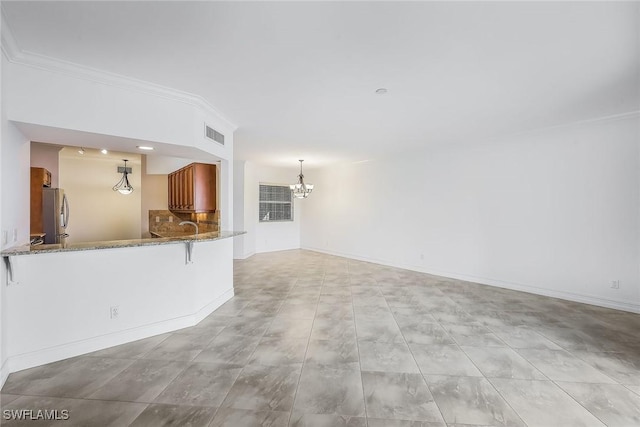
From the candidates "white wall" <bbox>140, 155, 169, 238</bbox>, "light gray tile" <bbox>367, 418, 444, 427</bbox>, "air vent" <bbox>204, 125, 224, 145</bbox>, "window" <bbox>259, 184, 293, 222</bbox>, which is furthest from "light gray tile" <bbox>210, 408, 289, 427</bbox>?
"window" <bbox>259, 184, 293, 222</bbox>

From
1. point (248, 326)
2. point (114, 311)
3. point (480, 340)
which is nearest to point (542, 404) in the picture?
point (480, 340)

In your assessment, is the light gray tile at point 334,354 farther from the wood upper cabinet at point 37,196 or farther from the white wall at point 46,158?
the white wall at point 46,158

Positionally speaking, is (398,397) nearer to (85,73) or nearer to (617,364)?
(617,364)

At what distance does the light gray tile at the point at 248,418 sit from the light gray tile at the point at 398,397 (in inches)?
24.1

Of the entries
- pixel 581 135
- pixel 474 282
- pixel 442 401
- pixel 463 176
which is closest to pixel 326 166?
pixel 463 176

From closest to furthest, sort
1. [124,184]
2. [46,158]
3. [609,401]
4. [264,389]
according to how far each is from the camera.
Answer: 1. [609,401]
2. [264,389]
3. [46,158]
4. [124,184]

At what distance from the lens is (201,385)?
2203 mm

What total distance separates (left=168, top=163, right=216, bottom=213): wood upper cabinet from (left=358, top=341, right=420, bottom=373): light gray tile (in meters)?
3.95

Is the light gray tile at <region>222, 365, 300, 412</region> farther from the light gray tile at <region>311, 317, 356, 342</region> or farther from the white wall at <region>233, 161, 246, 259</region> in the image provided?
the white wall at <region>233, 161, 246, 259</region>

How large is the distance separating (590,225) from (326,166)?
19.8 ft

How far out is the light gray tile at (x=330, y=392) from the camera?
1946mm

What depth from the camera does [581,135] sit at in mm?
4145

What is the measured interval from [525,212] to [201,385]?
5.33 meters

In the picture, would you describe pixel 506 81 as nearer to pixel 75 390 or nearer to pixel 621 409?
pixel 621 409
